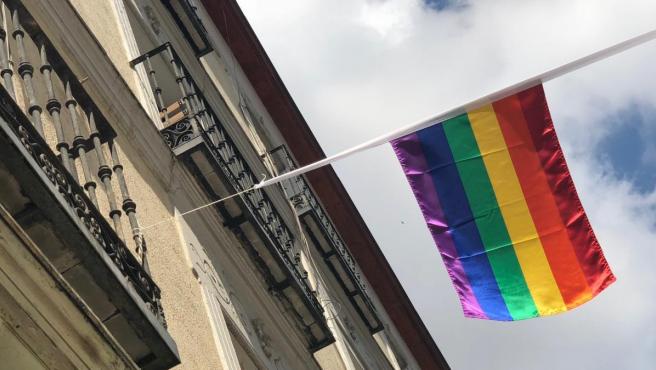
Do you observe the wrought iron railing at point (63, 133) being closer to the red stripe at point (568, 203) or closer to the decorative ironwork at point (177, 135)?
the decorative ironwork at point (177, 135)

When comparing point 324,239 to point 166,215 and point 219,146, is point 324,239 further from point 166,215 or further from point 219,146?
point 166,215

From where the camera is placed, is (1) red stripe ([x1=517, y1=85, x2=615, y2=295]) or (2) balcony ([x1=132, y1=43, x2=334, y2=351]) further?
(2) balcony ([x1=132, y1=43, x2=334, y2=351])

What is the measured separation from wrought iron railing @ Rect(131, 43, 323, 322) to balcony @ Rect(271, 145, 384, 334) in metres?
2.73

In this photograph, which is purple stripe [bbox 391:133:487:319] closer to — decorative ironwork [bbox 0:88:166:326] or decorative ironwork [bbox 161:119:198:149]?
decorative ironwork [bbox 161:119:198:149]

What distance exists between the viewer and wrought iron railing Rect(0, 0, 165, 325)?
5.91 metres

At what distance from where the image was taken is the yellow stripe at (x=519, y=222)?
10523 mm

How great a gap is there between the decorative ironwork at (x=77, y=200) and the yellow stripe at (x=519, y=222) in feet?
15.2

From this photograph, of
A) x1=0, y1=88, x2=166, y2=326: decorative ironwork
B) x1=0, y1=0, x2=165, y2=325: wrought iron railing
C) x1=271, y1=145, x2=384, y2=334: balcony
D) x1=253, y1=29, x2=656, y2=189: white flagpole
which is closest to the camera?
x1=0, y1=88, x2=166, y2=326: decorative ironwork

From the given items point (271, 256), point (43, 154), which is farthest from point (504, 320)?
point (43, 154)

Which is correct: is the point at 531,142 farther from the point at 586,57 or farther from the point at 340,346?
the point at 340,346

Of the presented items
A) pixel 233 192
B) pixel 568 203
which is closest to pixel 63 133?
pixel 233 192

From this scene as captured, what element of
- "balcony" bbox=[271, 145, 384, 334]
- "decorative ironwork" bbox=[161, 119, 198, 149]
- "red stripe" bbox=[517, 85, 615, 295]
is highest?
"decorative ironwork" bbox=[161, 119, 198, 149]

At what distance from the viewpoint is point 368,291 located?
20484mm

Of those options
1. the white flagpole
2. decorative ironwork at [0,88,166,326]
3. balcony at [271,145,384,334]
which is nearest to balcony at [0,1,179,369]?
decorative ironwork at [0,88,166,326]
